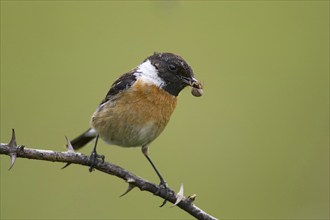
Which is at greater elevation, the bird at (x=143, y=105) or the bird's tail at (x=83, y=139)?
the bird at (x=143, y=105)

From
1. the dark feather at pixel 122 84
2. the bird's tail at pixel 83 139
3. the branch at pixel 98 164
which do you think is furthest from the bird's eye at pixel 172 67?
the branch at pixel 98 164

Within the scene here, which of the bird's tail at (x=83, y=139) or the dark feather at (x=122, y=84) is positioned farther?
the bird's tail at (x=83, y=139)

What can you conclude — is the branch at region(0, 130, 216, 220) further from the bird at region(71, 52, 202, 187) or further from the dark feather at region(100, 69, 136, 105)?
the dark feather at region(100, 69, 136, 105)

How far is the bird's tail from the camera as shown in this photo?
→ 19.2ft

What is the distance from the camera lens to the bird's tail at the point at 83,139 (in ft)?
19.2

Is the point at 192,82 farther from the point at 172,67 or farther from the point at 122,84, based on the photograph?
the point at 122,84

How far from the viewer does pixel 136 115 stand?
5398 millimetres

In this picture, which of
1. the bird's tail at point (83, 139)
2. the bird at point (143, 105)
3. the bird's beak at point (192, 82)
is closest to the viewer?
the bird's beak at point (192, 82)

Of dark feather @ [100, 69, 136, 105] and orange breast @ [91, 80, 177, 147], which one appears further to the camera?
dark feather @ [100, 69, 136, 105]

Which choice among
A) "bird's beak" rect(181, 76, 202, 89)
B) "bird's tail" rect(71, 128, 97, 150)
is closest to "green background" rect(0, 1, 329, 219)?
"bird's tail" rect(71, 128, 97, 150)

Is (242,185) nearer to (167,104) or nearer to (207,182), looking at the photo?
(207,182)

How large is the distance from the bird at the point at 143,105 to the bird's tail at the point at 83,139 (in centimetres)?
24

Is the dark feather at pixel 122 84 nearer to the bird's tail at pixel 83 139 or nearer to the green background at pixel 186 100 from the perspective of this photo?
the bird's tail at pixel 83 139

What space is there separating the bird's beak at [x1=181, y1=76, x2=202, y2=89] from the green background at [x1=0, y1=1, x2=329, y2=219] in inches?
63.9
